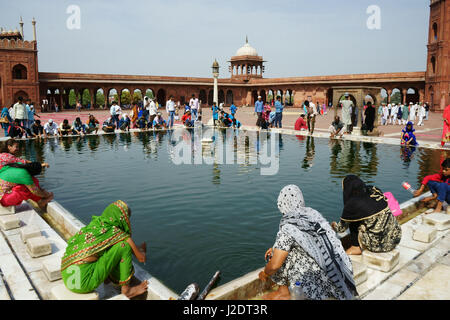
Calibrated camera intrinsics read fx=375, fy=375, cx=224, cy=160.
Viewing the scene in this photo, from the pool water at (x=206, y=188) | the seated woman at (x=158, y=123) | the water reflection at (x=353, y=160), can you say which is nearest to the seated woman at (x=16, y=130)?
the pool water at (x=206, y=188)

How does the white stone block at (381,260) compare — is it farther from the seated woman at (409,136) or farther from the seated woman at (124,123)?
the seated woman at (124,123)

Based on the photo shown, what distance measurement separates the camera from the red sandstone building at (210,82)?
25705mm

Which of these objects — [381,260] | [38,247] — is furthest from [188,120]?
[381,260]

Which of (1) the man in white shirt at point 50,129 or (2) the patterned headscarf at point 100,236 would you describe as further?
(1) the man in white shirt at point 50,129

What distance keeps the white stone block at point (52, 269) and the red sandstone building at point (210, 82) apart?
2036 cm

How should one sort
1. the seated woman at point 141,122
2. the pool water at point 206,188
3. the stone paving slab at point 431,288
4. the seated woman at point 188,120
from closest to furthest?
the stone paving slab at point 431,288 < the pool water at point 206,188 < the seated woman at point 141,122 < the seated woman at point 188,120

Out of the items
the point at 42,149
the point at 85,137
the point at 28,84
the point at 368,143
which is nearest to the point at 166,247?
the point at 42,149

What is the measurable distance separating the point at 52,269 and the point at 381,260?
2584 millimetres

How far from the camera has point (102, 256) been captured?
2582 mm

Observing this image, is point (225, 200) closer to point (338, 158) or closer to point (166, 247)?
point (166, 247)

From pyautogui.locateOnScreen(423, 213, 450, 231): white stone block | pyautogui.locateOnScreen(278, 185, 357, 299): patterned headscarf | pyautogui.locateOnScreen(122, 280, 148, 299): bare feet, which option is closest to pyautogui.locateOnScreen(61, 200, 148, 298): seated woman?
pyautogui.locateOnScreen(122, 280, 148, 299): bare feet

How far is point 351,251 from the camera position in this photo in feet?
10.6

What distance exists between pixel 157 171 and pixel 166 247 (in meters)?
3.57

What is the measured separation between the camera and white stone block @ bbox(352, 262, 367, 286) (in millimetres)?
2763
